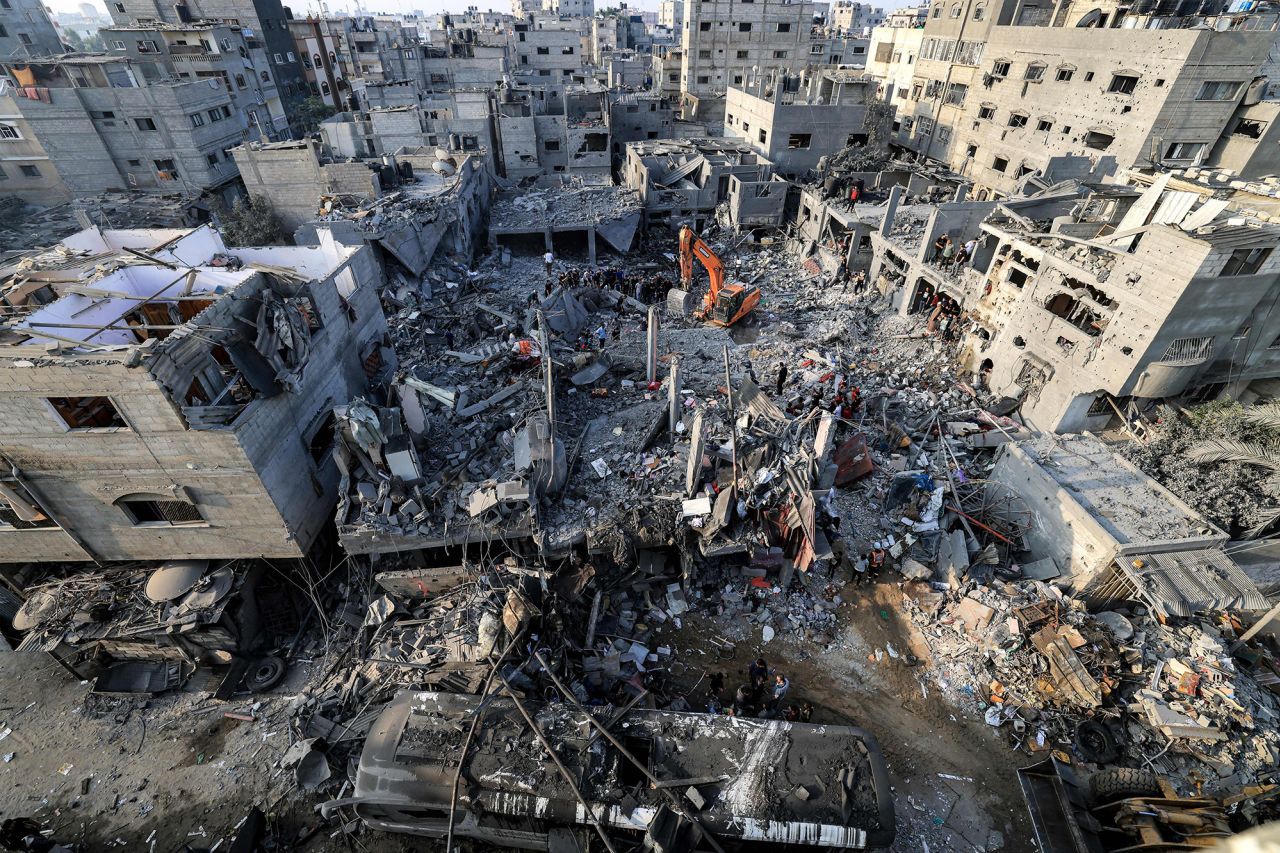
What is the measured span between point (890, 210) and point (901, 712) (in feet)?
63.9

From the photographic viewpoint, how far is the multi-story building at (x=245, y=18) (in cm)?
4519

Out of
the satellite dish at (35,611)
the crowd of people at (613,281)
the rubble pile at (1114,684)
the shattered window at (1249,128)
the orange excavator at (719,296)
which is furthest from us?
the crowd of people at (613,281)

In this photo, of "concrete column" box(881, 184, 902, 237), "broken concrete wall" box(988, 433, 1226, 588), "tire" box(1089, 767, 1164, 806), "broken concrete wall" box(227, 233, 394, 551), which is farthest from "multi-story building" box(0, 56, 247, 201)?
"tire" box(1089, 767, 1164, 806)

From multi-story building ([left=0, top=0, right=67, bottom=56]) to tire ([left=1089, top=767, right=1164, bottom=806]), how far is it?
77274 mm

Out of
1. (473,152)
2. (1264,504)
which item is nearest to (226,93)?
(473,152)

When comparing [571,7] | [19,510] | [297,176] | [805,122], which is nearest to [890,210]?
[805,122]

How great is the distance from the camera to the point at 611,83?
49.1 meters

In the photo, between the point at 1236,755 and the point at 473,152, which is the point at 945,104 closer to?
the point at 473,152

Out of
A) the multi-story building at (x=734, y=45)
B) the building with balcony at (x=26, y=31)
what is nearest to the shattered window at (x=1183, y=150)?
the multi-story building at (x=734, y=45)

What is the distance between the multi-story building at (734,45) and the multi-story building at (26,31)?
54.8m

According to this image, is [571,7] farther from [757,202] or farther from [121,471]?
[121,471]

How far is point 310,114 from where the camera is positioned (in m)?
48.5

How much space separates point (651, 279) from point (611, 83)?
107 ft

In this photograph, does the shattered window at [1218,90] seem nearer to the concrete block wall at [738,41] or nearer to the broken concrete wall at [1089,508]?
the broken concrete wall at [1089,508]
